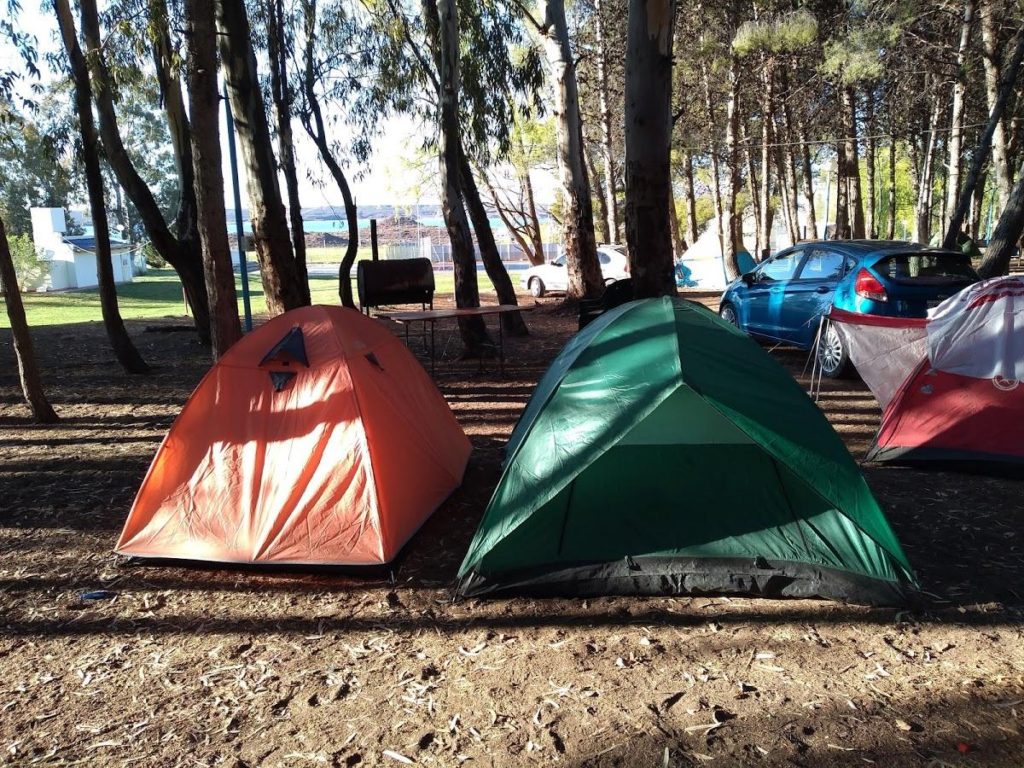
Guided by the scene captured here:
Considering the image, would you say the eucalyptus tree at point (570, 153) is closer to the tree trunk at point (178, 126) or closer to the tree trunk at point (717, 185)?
the tree trunk at point (178, 126)

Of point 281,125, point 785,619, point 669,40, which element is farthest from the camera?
point 281,125

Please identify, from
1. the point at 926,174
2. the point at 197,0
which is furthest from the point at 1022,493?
the point at 926,174

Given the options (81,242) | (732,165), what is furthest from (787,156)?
(81,242)

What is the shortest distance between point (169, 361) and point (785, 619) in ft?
32.3

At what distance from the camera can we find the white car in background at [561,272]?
65.5ft

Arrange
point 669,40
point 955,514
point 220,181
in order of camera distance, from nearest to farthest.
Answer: point 955,514, point 220,181, point 669,40

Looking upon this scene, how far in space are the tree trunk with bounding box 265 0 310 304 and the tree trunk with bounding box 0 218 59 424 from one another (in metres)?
7.60

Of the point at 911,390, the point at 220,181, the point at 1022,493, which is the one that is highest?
the point at 220,181

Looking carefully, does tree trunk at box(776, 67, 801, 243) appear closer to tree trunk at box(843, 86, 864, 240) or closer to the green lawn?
tree trunk at box(843, 86, 864, 240)

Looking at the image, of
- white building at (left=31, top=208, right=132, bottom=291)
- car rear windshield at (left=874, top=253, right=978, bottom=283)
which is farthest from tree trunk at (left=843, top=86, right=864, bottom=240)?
white building at (left=31, top=208, right=132, bottom=291)

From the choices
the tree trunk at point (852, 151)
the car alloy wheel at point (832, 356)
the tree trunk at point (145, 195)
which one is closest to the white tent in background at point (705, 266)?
the tree trunk at point (852, 151)

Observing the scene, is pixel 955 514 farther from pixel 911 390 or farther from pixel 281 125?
pixel 281 125

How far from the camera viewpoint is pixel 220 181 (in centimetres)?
669

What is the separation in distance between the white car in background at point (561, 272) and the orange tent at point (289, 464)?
14984 millimetres
